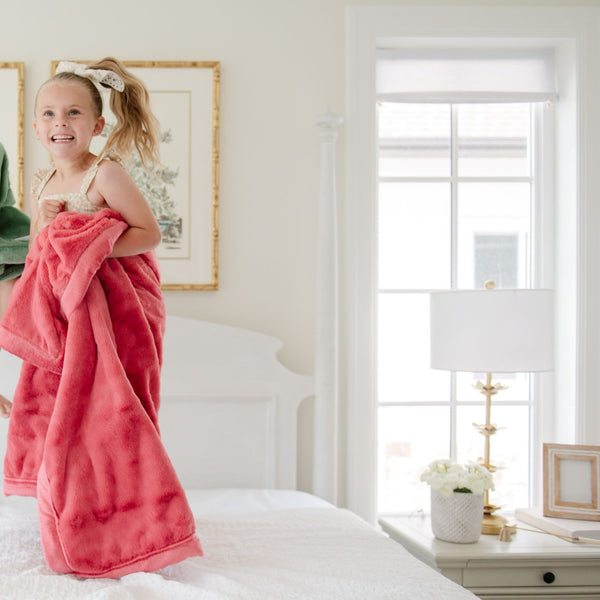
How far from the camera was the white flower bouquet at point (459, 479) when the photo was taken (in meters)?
1.96

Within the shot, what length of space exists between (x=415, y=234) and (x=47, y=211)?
1.51 m

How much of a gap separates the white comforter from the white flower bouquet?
41cm

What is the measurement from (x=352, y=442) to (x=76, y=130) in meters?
1.43

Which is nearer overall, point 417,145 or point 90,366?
point 90,366

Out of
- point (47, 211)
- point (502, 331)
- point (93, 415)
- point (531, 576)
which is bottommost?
point (531, 576)

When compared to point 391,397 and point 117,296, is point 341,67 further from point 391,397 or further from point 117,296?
point 117,296

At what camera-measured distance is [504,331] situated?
6.56 ft

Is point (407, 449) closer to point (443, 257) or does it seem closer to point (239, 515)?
point (443, 257)

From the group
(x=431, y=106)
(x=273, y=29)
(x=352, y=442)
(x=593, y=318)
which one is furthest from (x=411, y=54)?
(x=352, y=442)

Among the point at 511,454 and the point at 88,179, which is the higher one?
the point at 88,179

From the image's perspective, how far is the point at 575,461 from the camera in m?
A: 2.12

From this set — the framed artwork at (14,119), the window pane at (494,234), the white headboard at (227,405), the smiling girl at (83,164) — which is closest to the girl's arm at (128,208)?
the smiling girl at (83,164)

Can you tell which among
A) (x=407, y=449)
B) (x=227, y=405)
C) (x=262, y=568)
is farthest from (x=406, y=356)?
(x=262, y=568)

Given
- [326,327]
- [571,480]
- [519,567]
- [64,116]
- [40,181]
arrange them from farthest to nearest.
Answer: [326,327] → [571,480] → [519,567] → [40,181] → [64,116]
